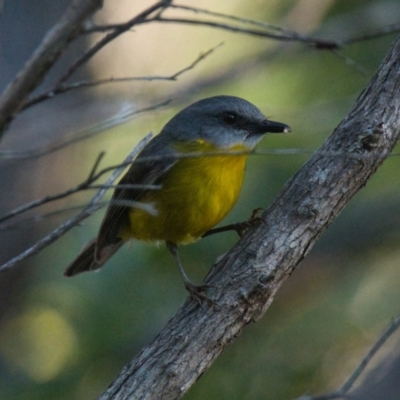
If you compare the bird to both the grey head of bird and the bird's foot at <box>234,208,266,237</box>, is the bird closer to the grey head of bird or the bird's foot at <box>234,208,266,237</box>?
the grey head of bird

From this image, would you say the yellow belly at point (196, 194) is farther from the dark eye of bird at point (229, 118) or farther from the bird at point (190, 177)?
the dark eye of bird at point (229, 118)

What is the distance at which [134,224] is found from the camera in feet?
16.2

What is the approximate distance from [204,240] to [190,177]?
1.52 meters

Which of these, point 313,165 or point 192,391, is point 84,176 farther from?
point 313,165

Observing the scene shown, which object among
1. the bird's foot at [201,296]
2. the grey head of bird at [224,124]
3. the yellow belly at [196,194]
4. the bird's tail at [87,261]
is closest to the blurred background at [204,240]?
the grey head of bird at [224,124]

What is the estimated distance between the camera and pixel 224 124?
4.82 metres

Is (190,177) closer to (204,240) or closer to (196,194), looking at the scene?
(196,194)

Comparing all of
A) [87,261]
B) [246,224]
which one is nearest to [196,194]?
[246,224]

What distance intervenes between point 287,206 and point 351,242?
3011 millimetres

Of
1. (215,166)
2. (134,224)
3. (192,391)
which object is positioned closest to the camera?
(215,166)

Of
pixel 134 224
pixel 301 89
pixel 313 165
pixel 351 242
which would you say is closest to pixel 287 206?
pixel 313 165

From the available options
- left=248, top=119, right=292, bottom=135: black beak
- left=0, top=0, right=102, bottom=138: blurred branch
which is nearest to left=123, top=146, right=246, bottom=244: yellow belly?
left=248, top=119, right=292, bottom=135: black beak

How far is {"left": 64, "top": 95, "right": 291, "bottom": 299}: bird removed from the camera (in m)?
4.48

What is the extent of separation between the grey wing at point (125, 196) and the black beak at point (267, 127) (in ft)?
1.79
